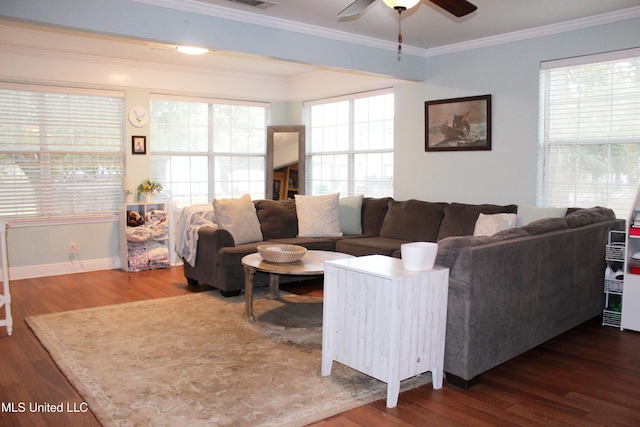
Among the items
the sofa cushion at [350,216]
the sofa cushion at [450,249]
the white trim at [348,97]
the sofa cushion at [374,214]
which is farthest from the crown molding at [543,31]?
the sofa cushion at [450,249]

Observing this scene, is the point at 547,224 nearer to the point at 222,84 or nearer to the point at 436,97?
the point at 436,97

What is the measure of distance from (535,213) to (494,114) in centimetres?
121

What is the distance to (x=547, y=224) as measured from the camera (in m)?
3.64

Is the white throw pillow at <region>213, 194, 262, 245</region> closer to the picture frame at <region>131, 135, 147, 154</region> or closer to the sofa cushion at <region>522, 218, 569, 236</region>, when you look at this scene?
the picture frame at <region>131, 135, 147, 154</region>

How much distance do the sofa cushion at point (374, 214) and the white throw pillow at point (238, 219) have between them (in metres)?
1.27

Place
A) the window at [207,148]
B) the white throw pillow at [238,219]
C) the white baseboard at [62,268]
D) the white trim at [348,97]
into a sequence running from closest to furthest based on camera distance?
the white throw pillow at [238,219], the white baseboard at [62,268], the white trim at [348,97], the window at [207,148]

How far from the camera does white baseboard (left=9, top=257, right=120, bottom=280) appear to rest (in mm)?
5885

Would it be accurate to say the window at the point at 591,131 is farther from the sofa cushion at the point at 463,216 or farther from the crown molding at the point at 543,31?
the sofa cushion at the point at 463,216

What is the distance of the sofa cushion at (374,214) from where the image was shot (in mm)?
6055

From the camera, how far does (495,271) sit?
9.95 ft

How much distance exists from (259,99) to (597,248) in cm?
503

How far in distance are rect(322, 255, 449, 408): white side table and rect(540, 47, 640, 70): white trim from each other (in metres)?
2.94

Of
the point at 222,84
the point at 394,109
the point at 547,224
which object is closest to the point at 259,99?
the point at 222,84

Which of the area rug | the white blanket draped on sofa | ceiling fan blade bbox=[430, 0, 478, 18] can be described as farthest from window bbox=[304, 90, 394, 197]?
ceiling fan blade bbox=[430, 0, 478, 18]
